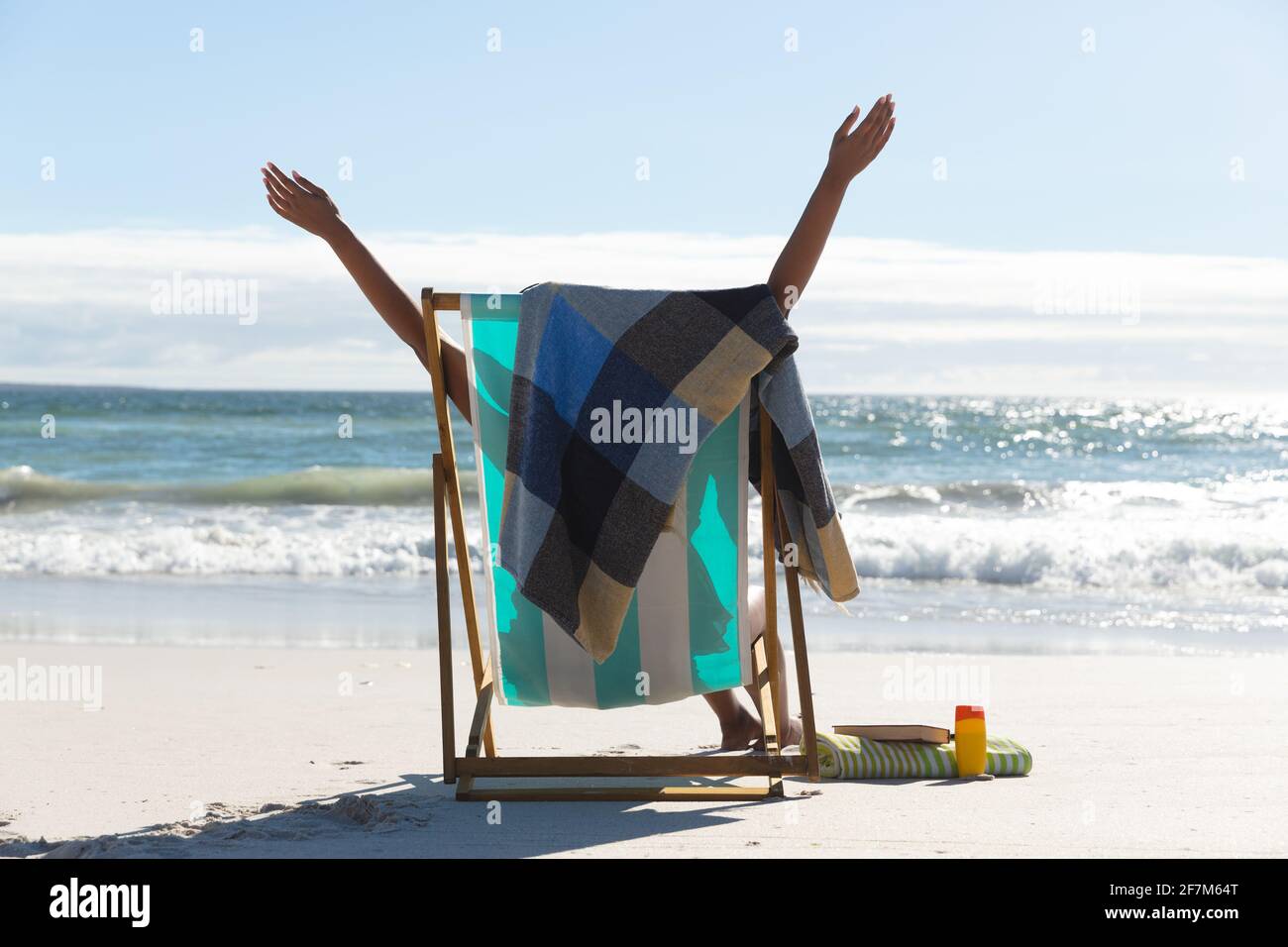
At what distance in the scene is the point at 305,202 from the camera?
329cm

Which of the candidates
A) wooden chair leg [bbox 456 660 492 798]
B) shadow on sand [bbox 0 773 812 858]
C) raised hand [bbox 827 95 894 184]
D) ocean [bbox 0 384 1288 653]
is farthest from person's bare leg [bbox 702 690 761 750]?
ocean [bbox 0 384 1288 653]

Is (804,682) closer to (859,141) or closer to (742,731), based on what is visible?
(742,731)

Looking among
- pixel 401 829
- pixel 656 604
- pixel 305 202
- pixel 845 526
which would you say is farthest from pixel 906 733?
pixel 845 526

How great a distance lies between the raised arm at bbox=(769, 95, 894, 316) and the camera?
3203 mm

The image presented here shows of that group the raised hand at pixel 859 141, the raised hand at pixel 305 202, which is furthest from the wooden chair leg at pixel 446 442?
the raised hand at pixel 859 141

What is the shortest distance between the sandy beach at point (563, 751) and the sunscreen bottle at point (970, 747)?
0.23 feet

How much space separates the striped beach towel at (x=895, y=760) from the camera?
3465mm

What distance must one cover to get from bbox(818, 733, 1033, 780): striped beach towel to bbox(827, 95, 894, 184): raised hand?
1456 millimetres

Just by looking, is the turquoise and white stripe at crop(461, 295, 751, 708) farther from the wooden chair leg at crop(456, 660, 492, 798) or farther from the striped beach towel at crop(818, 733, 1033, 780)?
the striped beach towel at crop(818, 733, 1033, 780)

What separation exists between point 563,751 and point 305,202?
1.74 meters

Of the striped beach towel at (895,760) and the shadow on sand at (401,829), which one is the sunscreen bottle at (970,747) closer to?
the striped beach towel at (895,760)

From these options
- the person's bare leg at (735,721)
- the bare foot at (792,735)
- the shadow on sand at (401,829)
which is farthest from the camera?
the person's bare leg at (735,721)
